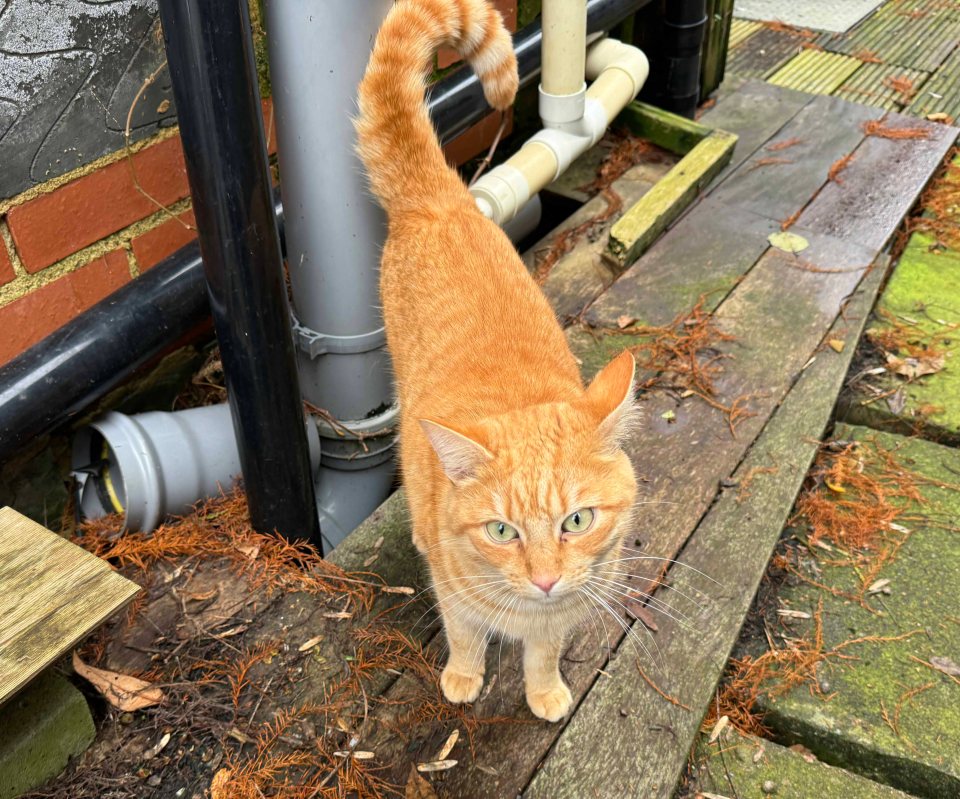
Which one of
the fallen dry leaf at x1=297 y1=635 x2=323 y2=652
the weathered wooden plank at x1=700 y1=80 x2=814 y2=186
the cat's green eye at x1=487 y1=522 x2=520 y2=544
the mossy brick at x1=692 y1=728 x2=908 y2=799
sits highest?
the cat's green eye at x1=487 y1=522 x2=520 y2=544

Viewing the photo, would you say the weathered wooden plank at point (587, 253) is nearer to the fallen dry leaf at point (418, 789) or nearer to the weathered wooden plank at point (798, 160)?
the weathered wooden plank at point (798, 160)

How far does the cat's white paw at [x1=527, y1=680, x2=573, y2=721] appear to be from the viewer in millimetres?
1888

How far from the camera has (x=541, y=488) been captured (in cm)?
168

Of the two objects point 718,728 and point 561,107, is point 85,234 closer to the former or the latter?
point 561,107

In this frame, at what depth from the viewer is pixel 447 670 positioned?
6.43 feet

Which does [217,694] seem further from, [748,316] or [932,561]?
[748,316]

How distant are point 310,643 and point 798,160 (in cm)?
314

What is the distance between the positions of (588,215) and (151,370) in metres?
1.93

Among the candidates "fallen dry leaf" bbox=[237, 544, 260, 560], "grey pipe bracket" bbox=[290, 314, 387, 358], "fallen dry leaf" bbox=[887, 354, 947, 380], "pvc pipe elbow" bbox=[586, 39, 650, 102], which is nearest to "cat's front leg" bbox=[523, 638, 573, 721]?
"fallen dry leaf" bbox=[237, 544, 260, 560]

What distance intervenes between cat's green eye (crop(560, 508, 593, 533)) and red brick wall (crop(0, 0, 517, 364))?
4.87ft

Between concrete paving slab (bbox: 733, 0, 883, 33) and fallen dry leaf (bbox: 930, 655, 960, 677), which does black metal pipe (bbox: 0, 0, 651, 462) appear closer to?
fallen dry leaf (bbox: 930, 655, 960, 677)

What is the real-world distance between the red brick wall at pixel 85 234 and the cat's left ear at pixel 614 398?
1.42m

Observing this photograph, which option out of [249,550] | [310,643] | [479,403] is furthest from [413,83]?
[310,643]

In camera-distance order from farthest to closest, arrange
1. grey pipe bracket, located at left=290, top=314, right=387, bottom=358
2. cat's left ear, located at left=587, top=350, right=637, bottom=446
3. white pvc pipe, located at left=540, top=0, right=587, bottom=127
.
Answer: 1. white pvc pipe, located at left=540, top=0, right=587, bottom=127
2. grey pipe bracket, located at left=290, top=314, right=387, bottom=358
3. cat's left ear, located at left=587, top=350, right=637, bottom=446
